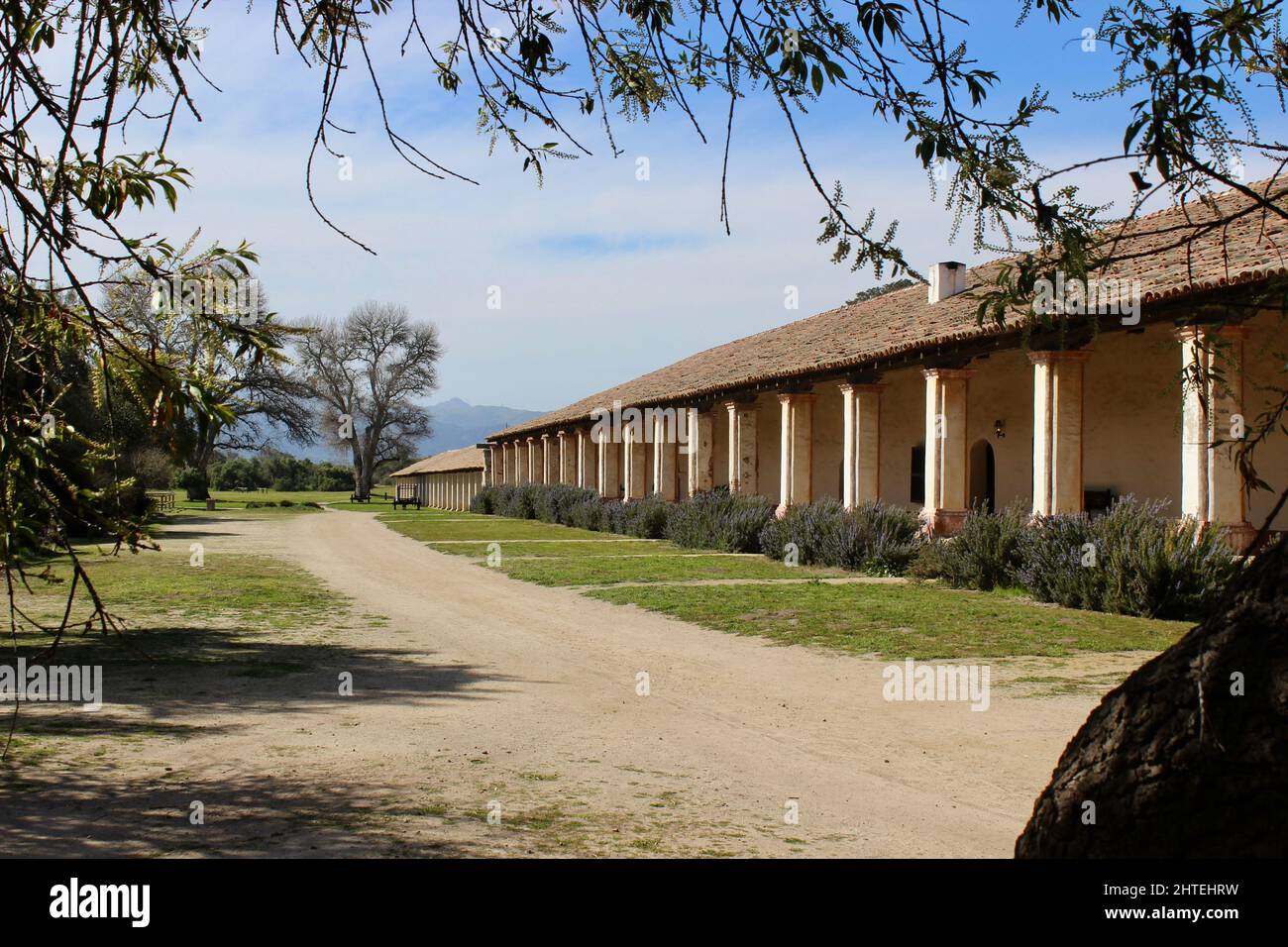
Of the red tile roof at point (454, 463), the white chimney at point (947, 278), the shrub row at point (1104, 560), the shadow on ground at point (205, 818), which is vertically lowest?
the shadow on ground at point (205, 818)

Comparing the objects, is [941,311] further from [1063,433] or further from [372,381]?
[372,381]

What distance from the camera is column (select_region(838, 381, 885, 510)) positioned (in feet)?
68.8

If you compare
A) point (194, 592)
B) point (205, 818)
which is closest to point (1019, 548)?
point (194, 592)

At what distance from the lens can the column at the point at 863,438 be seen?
2097cm

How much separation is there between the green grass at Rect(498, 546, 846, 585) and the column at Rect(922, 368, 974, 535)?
6.99ft

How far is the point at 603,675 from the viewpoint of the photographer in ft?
29.1

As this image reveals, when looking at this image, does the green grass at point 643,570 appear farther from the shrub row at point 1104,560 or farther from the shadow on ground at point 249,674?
the shadow on ground at point 249,674

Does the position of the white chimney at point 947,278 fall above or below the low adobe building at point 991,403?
above

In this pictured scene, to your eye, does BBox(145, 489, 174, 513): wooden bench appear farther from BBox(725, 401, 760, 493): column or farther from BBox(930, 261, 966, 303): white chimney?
BBox(930, 261, 966, 303): white chimney

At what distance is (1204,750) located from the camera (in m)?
2.54

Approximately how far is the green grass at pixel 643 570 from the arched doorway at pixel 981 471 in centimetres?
506

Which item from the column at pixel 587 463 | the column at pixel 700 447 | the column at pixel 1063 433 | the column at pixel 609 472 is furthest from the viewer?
the column at pixel 587 463

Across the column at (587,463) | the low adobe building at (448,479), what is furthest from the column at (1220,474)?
the low adobe building at (448,479)

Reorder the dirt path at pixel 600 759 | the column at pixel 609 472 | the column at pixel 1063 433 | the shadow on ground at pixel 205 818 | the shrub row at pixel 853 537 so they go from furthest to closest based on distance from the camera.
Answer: the column at pixel 609 472 < the shrub row at pixel 853 537 < the column at pixel 1063 433 < the dirt path at pixel 600 759 < the shadow on ground at pixel 205 818
